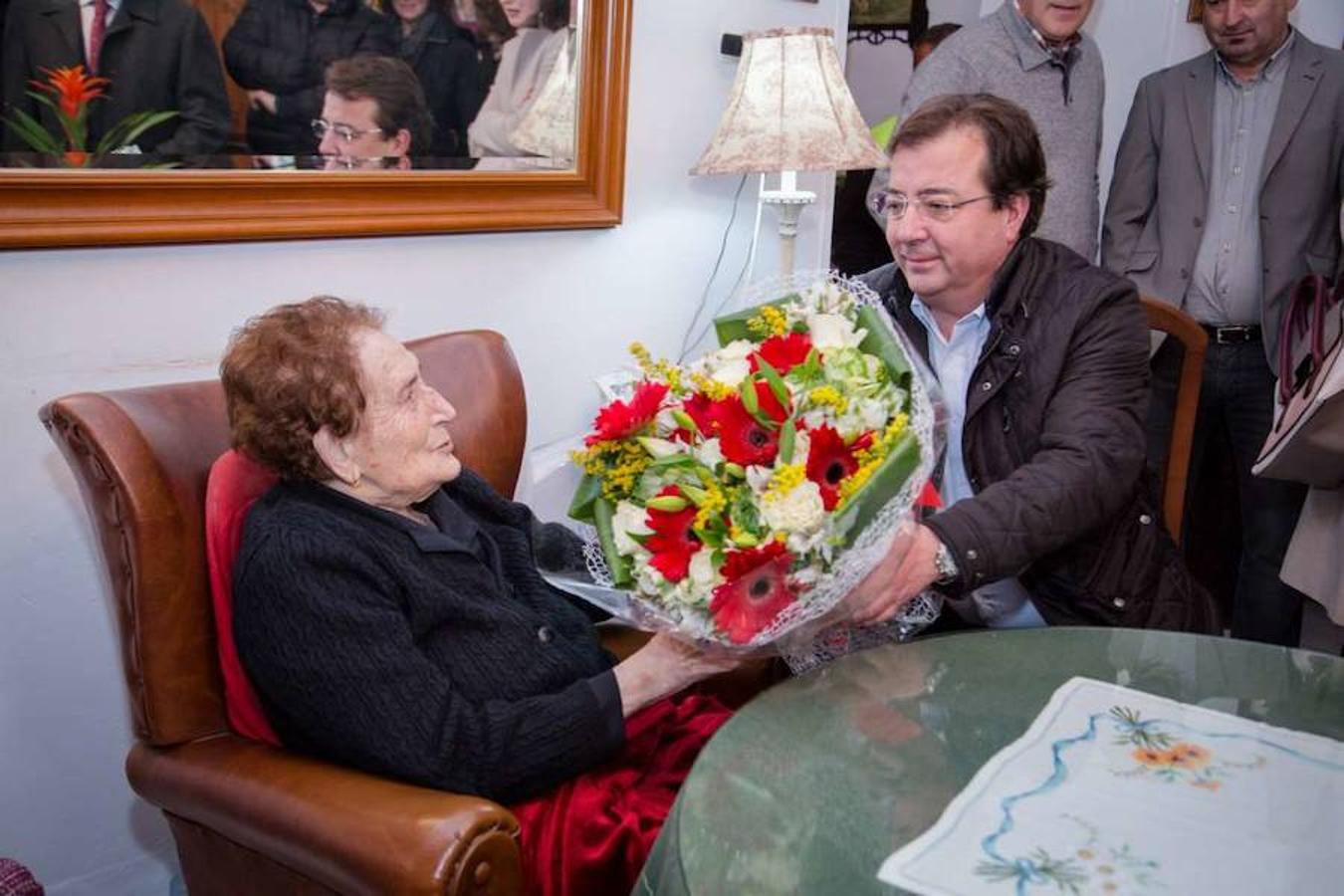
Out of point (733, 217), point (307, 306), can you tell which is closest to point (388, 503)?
point (307, 306)

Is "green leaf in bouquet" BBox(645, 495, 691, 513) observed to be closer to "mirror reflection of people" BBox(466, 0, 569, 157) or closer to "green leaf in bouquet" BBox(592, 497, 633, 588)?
"green leaf in bouquet" BBox(592, 497, 633, 588)

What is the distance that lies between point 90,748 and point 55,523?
15.7 inches

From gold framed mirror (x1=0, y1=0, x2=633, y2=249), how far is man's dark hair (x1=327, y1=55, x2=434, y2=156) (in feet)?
0.26

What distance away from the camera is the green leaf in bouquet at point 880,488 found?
1.25m

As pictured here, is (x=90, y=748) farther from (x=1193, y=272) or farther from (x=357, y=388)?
(x=1193, y=272)

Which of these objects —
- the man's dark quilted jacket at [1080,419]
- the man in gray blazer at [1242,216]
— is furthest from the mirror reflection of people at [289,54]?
the man in gray blazer at [1242,216]

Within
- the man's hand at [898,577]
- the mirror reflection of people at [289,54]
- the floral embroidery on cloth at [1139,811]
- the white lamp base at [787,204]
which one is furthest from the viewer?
the white lamp base at [787,204]

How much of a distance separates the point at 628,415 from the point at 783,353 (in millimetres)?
189

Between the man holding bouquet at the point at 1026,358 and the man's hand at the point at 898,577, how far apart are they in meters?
0.30

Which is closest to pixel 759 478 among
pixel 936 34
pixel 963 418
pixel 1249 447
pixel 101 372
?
pixel 963 418

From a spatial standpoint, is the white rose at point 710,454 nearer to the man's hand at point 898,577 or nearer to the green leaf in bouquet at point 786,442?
the green leaf in bouquet at point 786,442

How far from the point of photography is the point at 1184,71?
10.1 ft

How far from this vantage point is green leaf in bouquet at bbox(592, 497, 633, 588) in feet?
4.42

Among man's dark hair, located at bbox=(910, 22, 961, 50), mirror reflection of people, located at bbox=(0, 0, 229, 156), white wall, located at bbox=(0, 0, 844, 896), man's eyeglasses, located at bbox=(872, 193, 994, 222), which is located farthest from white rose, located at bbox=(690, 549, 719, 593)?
man's dark hair, located at bbox=(910, 22, 961, 50)
